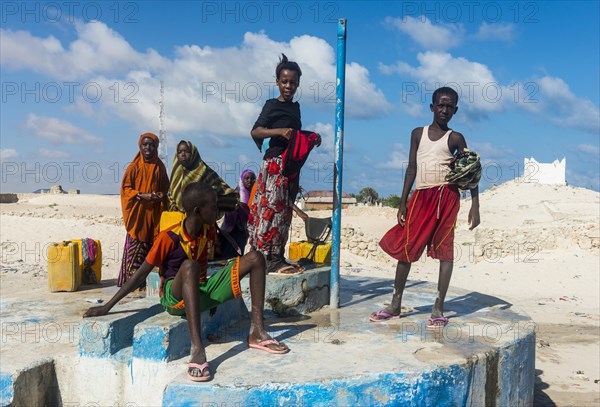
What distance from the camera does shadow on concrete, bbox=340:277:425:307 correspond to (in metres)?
4.85

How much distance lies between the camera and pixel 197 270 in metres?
3.05

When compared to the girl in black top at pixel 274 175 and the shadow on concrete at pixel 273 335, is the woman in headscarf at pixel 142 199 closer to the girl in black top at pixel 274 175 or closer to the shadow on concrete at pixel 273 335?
the girl in black top at pixel 274 175

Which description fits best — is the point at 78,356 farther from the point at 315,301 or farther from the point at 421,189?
the point at 421,189

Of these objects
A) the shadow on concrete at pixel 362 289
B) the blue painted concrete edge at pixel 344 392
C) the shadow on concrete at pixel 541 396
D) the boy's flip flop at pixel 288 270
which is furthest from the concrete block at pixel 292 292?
the shadow on concrete at pixel 541 396

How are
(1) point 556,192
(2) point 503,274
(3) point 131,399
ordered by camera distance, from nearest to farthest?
(3) point 131,399
(2) point 503,274
(1) point 556,192

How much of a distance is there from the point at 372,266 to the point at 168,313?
10611mm

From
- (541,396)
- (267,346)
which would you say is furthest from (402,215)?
(541,396)

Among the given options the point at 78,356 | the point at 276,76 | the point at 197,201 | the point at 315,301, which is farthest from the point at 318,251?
the point at 78,356

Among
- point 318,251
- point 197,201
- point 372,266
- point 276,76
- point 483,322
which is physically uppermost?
point 276,76

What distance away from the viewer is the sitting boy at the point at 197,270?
3084 mm

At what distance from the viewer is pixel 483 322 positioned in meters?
4.08

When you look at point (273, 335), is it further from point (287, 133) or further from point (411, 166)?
point (411, 166)

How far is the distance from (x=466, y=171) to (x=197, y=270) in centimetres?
197

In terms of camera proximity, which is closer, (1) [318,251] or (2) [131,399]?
(2) [131,399]
